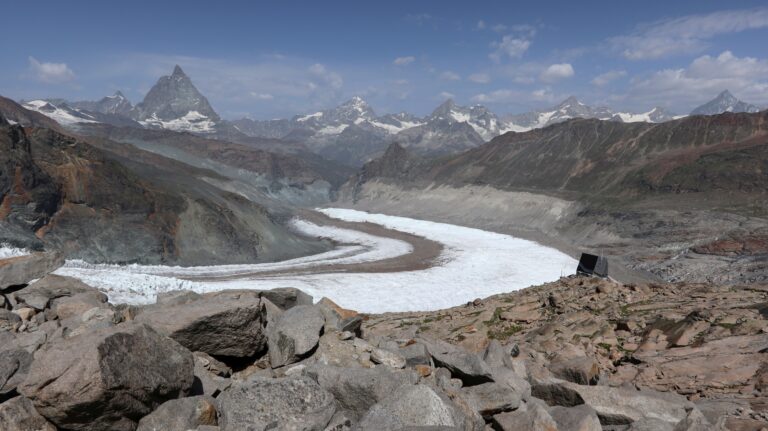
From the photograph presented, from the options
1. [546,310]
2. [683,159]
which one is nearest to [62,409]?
[546,310]

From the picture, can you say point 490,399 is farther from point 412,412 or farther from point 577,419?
point 412,412

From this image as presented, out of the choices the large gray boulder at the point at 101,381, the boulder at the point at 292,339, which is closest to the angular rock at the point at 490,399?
the boulder at the point at 292,339

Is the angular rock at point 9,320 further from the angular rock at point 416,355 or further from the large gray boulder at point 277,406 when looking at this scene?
the angular rock at point 416,355

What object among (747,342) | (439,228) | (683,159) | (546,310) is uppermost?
(683,159)

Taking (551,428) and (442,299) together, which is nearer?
(551,428)

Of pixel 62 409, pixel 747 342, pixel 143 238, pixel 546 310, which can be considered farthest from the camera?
pixel 143 238

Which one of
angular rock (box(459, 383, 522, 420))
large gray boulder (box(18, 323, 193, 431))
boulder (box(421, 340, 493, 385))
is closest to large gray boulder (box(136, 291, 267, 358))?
large gray boulder (box(18, 323, 193, 431))

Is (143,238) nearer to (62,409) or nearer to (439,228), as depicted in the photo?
(62,409)
